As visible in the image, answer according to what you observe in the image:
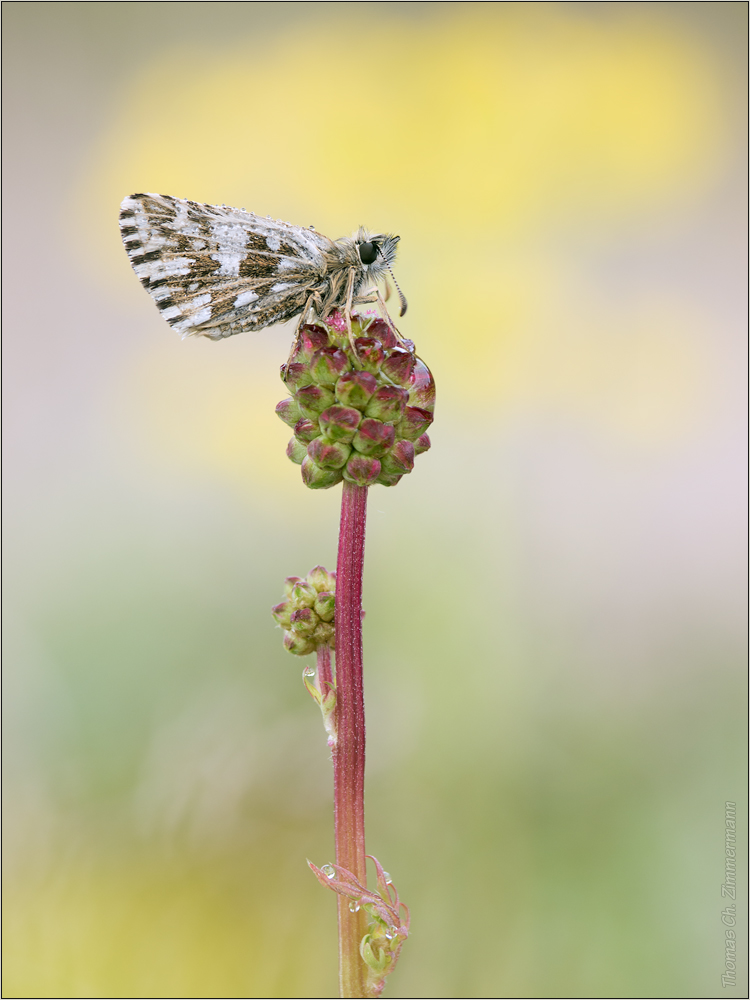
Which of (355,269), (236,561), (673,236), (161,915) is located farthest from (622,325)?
(161,915)

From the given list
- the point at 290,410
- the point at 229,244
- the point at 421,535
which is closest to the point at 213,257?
the point at 229,244

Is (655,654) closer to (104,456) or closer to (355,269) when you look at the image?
(355,269)

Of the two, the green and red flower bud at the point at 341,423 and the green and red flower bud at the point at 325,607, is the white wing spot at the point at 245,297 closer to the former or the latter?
the green and red flower bud at the point at 341,423

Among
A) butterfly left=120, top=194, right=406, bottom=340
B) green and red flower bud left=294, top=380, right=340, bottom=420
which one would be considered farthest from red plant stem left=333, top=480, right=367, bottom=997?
butterfly left=120, top=194, right=406, bottom=340

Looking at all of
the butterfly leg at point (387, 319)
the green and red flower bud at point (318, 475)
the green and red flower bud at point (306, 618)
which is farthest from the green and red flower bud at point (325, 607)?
the butterfly leg at point (387, 319)

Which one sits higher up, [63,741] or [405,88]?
[405,88]

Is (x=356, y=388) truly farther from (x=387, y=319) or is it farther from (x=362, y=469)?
(x=387, y=319)
